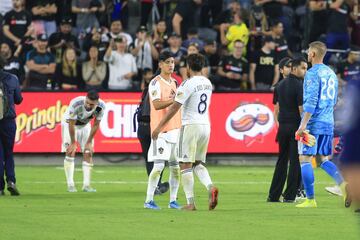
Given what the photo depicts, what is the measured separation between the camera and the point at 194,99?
14594 millimetres

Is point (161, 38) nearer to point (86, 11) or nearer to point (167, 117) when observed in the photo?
point (86, 11)

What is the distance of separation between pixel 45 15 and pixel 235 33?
205 inches

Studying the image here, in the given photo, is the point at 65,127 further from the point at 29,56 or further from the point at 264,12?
the point at 264,12

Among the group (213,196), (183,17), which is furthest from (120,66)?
(213,196)

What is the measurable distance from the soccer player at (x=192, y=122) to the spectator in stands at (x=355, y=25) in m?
15.7

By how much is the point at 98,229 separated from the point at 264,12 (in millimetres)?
17910

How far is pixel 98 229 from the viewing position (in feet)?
40.3

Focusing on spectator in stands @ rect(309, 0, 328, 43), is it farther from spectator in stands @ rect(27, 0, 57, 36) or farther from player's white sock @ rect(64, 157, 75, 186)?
player's white sock @ rect(64, 157, 75, 186)

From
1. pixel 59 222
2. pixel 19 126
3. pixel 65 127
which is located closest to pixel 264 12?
pixel 19 126

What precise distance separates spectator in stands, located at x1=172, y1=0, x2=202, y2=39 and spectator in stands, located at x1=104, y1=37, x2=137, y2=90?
225 centimetres

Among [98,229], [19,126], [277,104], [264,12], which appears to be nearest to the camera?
[98,229]

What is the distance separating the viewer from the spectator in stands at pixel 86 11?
94.5 ft

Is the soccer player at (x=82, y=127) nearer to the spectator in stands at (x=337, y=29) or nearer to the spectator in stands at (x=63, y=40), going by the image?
the spectator in stands at (x=63, y=40)

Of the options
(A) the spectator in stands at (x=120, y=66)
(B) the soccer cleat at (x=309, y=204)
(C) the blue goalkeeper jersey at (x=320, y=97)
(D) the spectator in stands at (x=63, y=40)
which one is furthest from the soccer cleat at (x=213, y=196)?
(D) the spectator in stands at (x=63, y=40)
